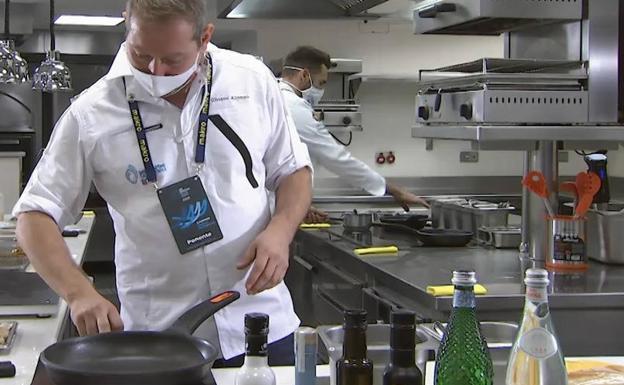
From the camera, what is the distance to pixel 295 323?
224 cm

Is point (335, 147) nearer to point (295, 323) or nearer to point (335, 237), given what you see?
point (335, 237)

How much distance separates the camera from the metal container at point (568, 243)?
3041mm

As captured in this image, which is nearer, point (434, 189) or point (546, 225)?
point (546, 225)

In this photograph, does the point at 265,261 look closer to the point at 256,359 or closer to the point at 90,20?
the point at 256,359

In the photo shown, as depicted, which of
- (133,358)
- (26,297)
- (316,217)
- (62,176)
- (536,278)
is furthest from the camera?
(316,217)

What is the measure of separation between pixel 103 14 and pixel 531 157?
465cm

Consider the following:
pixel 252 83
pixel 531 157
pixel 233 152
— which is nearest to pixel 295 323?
pixel 233 152

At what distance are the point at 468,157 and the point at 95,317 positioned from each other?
19.5 feet

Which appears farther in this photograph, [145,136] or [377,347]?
[145,136]

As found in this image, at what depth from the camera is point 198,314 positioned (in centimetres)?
153

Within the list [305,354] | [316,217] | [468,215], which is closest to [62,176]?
[305,354]

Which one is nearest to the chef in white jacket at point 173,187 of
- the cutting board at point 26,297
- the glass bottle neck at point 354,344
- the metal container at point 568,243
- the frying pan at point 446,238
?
the cutting board at point 26,297

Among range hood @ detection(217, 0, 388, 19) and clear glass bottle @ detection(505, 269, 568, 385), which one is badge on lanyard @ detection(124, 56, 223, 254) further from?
range hood @ detection(217, 0, 388, 19)

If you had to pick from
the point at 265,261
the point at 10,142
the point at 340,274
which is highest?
the point at 10,142
